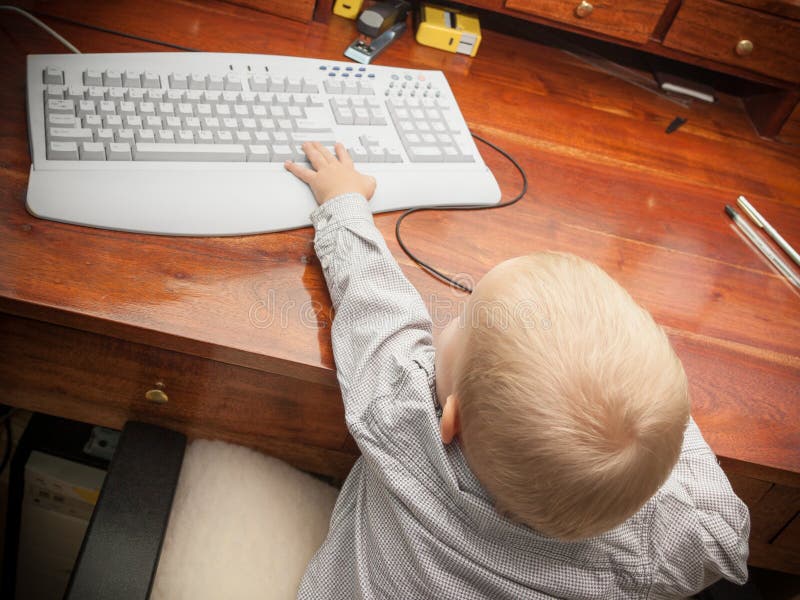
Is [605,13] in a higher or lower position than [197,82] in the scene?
higher

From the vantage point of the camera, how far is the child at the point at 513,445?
1.79ft

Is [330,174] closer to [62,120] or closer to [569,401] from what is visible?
[62,120]

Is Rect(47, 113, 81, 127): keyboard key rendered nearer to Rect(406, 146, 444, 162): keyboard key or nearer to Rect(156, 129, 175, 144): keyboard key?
Rect(156, 129, 175, 144): keyboard key

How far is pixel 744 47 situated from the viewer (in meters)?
1.21

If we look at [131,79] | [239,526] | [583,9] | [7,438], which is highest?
[583,9]

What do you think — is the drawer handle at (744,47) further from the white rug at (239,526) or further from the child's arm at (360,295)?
the white rug at (239,526)

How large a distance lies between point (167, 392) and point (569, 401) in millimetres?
453

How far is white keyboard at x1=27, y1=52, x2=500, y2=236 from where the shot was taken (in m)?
0.75

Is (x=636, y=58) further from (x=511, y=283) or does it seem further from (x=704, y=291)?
(x=511, y=283)

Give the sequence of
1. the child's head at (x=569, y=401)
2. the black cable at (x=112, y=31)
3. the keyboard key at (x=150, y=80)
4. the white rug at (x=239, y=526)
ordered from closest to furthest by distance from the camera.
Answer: the child's head at (x=569, y=401), the white rug at (x=239, y=526), the keyboard key at (x=150, y=80), the black cable at (x=112, y=31)

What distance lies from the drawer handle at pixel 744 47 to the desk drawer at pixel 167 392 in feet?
3.02

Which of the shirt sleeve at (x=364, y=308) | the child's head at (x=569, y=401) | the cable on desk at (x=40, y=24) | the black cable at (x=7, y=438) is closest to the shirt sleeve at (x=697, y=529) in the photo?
the child's head at (x=569, y=401)

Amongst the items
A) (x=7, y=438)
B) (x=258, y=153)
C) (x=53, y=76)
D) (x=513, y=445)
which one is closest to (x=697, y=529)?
(x=513, y=445)

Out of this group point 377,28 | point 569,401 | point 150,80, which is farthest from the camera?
point 377,28
